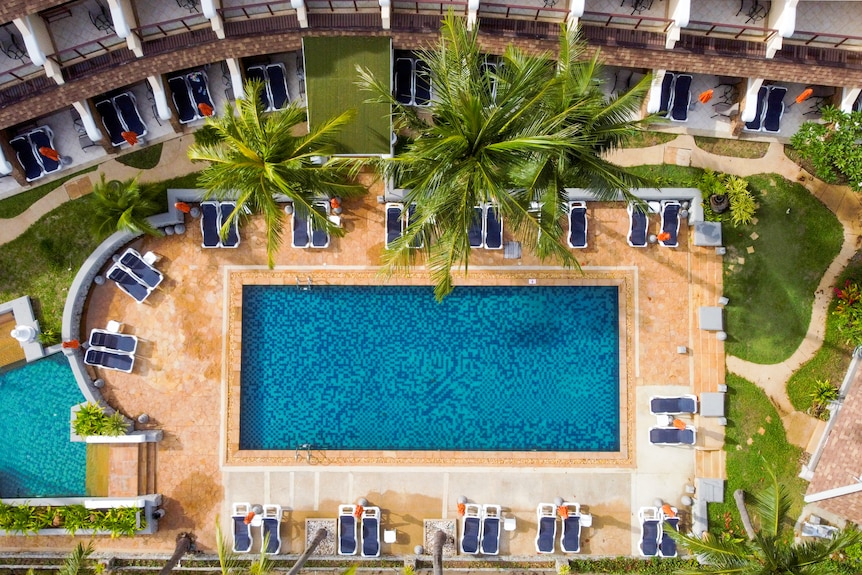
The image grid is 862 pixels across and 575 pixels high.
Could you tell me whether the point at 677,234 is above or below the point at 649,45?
below

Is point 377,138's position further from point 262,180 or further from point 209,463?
point 209,463

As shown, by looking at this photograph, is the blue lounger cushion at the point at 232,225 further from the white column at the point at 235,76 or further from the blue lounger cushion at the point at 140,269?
the white column at the point at 235,76

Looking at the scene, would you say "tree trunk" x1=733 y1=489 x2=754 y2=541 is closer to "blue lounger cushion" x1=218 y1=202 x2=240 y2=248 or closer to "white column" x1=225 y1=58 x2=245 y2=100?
"blue lounger cushion" x1=218 y1=202 x2=240 y2=248

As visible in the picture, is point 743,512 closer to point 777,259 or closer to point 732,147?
point 777,259

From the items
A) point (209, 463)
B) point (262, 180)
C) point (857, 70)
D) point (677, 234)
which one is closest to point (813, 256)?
point (677, 234)

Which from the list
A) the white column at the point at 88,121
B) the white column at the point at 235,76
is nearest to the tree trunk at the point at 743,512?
the white column at the point at 235,76

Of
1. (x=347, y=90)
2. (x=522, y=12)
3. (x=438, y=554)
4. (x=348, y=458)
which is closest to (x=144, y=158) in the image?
(x=347, y=90)
